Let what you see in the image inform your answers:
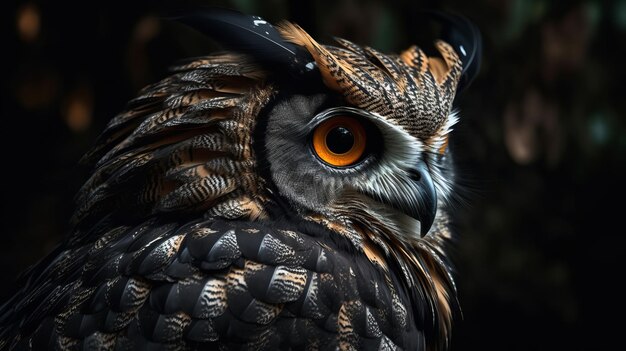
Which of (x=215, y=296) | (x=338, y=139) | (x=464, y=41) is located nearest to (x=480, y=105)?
(x=464, y=41)

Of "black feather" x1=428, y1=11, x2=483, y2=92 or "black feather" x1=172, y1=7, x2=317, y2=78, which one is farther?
"black feather" x1=428, y1=11, x2=483, y2=92

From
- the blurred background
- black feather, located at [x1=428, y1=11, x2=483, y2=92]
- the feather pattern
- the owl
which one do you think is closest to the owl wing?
the owl

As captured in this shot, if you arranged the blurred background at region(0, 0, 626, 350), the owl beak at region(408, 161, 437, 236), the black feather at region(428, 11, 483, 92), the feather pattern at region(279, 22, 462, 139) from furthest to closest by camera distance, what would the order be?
1. the blurred background at region(0, 0, 626, 350)
2. the black feather at region(428, 11, 483, 92)
3. the owl beak at region(408, 161, 437, 236)
4. the feather pattern at region(279, 22, 462, 139)

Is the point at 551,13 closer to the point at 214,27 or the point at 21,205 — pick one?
the point at 214,27

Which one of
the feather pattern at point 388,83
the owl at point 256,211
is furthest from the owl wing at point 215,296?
the feather pattern at point 388,83

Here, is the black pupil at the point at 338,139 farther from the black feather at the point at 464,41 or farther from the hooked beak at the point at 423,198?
the black feather at the point at 464,41

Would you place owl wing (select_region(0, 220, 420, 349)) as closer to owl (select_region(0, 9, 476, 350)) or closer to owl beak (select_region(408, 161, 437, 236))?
owl (select_region(0, 9, 476, 350))

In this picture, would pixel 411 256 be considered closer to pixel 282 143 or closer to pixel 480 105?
pixel 282 143
